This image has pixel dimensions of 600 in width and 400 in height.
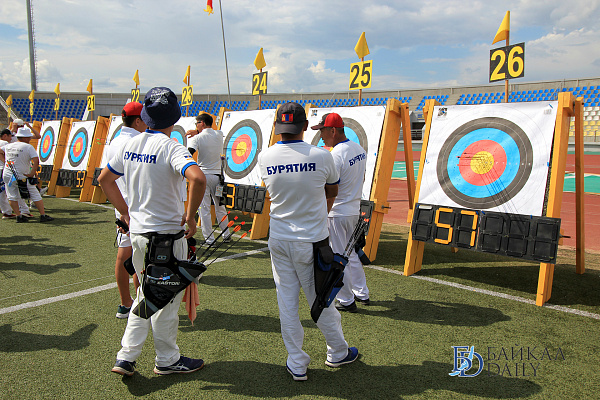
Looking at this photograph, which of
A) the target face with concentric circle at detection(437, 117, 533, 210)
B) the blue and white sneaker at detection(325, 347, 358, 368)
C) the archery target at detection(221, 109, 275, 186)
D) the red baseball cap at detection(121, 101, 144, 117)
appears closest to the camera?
the blue and white sneaker at detection(325, 347, 358, 368)

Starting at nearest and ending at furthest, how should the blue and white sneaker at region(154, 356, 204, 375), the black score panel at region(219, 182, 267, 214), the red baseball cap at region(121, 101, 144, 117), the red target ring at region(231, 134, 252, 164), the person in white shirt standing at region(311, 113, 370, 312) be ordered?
the blue and white sneaker at region(154, 356, 204, 375) → the red baseball cap at region(121, 101, 144, 117) → the person in white shirt standing at region(311, 113, 370, 312) → the black score panel at region(219, 182, 267, 214) → the red target ring at region(231, 134, 252, 164)

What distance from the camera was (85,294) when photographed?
12.7 ft

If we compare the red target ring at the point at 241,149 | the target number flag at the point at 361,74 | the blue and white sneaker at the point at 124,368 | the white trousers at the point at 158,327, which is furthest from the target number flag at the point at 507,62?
the blue and white sneaker at the point at 124,368

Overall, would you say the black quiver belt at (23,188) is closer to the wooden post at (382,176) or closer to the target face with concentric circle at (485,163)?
the wooden post at (382,176)

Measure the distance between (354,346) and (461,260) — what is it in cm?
286

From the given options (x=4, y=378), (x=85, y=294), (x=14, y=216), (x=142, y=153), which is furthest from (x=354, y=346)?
(x=14, y=216)

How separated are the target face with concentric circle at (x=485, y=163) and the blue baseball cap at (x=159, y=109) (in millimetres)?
3266

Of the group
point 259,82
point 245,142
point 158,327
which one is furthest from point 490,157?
point 259,82

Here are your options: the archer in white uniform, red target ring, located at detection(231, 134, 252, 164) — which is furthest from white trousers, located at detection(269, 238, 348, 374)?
red target ring, located at detection(231, 134, 252, 164)

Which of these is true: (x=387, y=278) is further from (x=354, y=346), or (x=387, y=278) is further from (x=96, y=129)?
(x=96, y=129)

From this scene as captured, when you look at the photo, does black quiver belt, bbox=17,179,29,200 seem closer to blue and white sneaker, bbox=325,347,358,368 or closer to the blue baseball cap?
the blue baseball cap

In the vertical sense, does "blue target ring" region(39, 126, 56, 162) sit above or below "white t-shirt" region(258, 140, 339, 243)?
above

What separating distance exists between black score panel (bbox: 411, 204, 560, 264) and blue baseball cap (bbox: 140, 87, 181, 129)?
10.3ft

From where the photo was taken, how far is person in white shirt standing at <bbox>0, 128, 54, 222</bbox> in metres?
7.04
